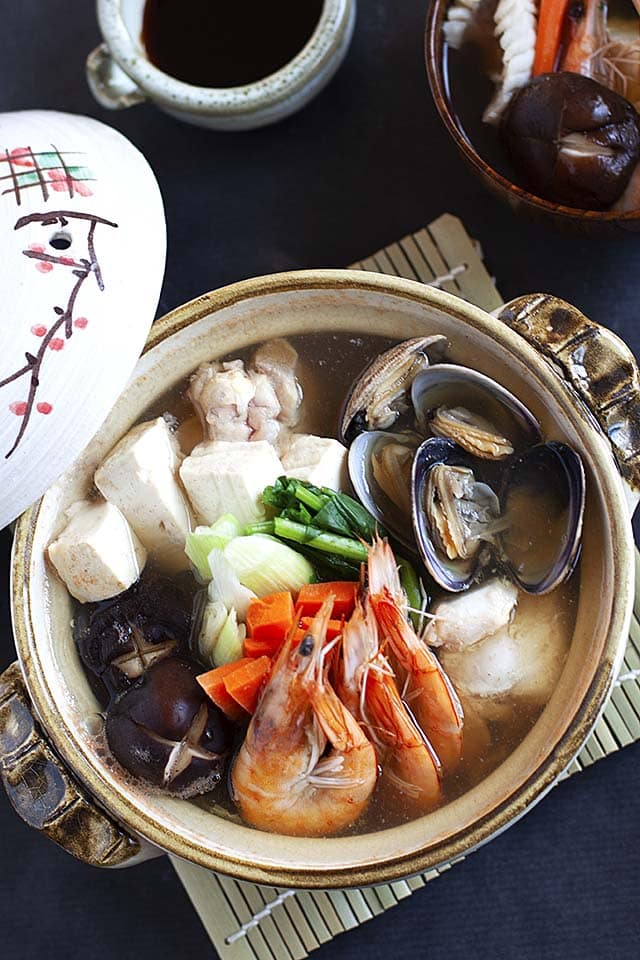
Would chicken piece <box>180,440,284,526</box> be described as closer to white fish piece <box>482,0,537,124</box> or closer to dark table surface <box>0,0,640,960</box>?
dark table surface <box>0,0,640,960</box>

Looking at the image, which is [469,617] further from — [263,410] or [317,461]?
[263,410]

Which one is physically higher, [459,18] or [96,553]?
[459,18]

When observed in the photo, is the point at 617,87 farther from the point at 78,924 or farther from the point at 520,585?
the point at 78,924

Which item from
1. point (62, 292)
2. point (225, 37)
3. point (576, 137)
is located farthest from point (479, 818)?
point (225, 37)

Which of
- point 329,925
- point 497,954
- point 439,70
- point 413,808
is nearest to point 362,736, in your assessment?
point 413,808

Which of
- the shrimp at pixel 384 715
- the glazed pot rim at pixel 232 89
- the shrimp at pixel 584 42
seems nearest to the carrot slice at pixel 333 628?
the shrimp at pixel 384 715

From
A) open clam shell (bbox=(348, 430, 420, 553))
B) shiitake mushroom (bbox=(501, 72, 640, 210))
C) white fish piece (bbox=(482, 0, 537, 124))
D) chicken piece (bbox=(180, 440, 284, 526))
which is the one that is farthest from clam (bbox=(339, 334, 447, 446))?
→ white fish piece (bbox=(482, 0, 537, 124))
